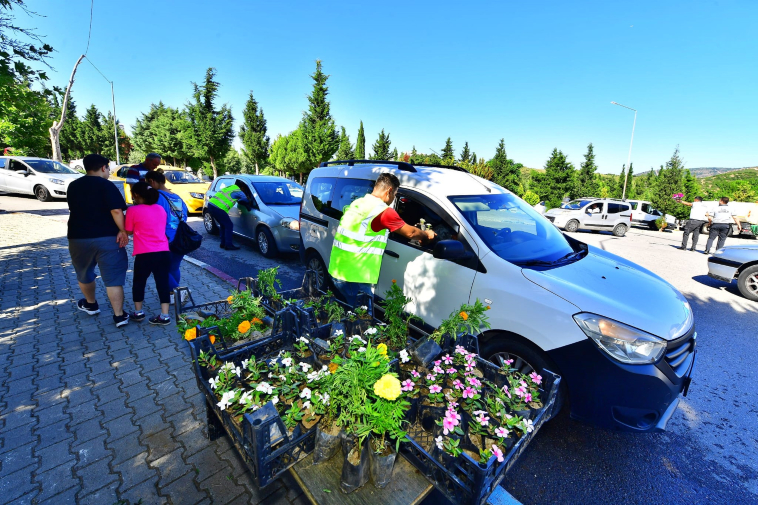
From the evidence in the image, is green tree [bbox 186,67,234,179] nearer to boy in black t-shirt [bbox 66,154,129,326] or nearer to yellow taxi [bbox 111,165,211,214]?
yellow taxi [bbox 111,165,211,214]

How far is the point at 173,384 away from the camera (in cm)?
295

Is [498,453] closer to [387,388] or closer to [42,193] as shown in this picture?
[387,388]

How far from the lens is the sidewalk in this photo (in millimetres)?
2006

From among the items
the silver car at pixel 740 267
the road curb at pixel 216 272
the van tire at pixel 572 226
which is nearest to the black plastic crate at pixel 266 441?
the road curb at pixel 216 272

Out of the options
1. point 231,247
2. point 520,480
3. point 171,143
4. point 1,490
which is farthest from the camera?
point 171,143

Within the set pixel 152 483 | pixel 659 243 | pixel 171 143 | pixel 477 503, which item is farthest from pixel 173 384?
pixel 171 143

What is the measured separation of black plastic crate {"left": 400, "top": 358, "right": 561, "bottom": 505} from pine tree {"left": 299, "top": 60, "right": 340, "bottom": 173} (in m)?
32.3

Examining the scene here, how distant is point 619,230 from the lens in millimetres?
15445

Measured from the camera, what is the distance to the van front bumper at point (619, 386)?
2219mm

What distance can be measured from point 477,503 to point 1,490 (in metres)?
2.68

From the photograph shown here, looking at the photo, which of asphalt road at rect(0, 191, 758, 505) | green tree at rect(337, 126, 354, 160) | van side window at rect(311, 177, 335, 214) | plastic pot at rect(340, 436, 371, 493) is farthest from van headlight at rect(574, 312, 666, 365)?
green tree at rect(337, 126, 354, 160)

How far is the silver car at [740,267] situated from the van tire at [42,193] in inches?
826

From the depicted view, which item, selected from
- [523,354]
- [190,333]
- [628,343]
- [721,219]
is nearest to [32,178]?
[190,333]

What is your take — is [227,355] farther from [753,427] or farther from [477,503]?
[753,427]
